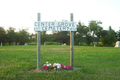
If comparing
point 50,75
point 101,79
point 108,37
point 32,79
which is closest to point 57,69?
point 50,75

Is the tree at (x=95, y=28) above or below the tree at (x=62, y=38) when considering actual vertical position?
above

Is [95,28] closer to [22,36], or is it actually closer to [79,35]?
[79,35]

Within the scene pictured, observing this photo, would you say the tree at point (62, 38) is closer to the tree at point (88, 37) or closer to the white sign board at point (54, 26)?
the tree at point (88, 37)

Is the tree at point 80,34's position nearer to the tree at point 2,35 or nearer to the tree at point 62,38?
the tree at point 62,38

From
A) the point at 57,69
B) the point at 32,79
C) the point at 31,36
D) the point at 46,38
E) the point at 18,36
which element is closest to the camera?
the point at 32,79

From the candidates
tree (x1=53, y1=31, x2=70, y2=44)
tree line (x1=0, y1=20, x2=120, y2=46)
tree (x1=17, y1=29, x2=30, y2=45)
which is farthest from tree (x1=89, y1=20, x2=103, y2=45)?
tree (x1=17, y1=29, x2=30, y2=45)

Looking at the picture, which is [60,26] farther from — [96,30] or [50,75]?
[96,30]

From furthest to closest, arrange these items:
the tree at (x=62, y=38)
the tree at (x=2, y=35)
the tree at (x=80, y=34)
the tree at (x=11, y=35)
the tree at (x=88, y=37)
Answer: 1. the tree at (x=62, y=38)
2. the tree at (x=88, y=37)
3. the tree at (x=80, y=34)
4. the tree at (x=11, y=35)
5. the tree at (x=2, y=35)

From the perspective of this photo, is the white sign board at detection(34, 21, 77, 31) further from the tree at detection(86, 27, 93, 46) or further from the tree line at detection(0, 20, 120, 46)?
the tree at detection(86, 27, 93, 46)

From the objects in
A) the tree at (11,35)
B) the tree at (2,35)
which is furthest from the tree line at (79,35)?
the tree at (2,35)

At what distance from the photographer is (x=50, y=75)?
4473mm

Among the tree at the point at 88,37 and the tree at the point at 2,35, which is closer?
the tree at the point at 2,35

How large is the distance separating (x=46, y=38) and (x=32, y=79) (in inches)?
1795

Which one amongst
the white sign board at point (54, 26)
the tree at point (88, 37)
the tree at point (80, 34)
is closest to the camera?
the white sign board at point (54, 26)
